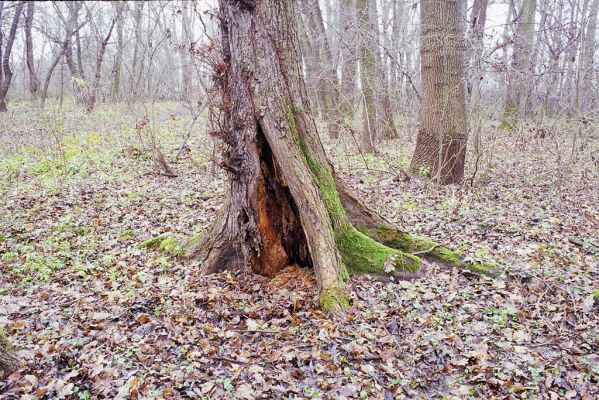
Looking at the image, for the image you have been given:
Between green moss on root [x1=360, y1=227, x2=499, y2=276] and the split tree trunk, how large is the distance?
0.03 m

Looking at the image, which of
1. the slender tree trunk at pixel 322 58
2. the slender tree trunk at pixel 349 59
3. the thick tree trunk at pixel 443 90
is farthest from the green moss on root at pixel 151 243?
the slender tree trunk at pixel 322 58

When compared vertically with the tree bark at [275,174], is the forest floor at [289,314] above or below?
below

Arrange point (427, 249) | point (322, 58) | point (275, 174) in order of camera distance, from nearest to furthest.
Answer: point (275, 174), point (427, 249), point (322, 58)

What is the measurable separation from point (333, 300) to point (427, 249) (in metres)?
1.58

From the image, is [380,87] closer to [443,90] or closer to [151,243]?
[443,90]

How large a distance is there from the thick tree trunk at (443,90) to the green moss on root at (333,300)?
189 inches

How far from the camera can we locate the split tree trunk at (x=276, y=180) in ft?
14.6

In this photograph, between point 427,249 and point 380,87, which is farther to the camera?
point 380,87

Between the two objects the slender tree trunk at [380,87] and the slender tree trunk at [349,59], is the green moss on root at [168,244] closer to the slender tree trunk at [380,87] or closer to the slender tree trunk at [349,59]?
the slender tree trunk at [349,59]

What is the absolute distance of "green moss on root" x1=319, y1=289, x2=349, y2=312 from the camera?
14.0 ft

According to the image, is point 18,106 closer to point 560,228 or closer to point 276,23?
point 276,23

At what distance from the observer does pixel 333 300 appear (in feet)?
14.1

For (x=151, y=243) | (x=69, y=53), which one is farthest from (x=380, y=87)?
(x=69, y=53)

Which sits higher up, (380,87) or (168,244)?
(380,87)
